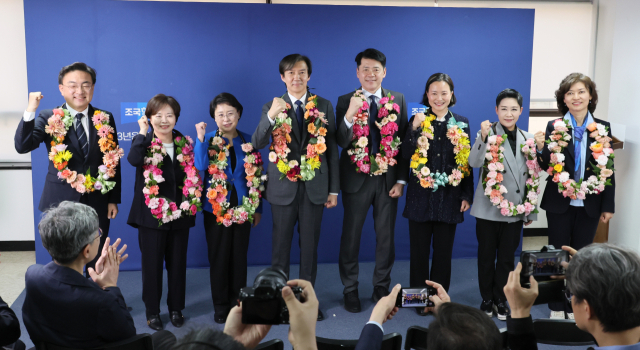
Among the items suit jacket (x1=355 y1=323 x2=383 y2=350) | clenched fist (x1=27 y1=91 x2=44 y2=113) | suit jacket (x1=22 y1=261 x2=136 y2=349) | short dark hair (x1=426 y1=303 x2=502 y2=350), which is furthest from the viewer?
clenched fist (x1=27 y1=91 x2=44 y2=113)

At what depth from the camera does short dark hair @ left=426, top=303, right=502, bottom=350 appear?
1.50m

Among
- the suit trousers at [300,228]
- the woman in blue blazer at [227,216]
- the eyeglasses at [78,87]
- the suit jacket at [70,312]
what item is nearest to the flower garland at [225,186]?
the woman in blue blazer at [227,216]

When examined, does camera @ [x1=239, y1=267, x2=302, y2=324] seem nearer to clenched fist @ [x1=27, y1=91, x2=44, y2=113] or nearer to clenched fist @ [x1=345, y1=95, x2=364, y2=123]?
clenched fist @ [x1=345, y1=95, x2=364, y2=123]

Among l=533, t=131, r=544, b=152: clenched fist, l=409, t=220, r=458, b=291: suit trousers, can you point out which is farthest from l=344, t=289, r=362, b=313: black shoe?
l=533, t=131, r=544, b=152: clenched fist

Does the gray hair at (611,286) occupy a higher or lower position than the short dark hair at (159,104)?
lower

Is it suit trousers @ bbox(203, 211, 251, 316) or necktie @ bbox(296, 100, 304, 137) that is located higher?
necktie @ bbox(296, 100, 304, 137)

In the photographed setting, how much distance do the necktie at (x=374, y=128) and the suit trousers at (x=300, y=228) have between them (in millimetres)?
613

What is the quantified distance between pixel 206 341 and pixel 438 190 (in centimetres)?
313

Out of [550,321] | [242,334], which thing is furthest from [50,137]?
[550,321]

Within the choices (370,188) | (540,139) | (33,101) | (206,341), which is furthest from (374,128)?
(206,341)

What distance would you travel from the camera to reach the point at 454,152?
4000mm

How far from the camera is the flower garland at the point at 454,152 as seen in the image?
13.0 ft

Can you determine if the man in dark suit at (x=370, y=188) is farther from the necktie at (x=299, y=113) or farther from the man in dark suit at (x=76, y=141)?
the man in dark suit at (x=76, y=141)

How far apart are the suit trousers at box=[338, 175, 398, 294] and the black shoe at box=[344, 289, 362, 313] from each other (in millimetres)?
A: 32
